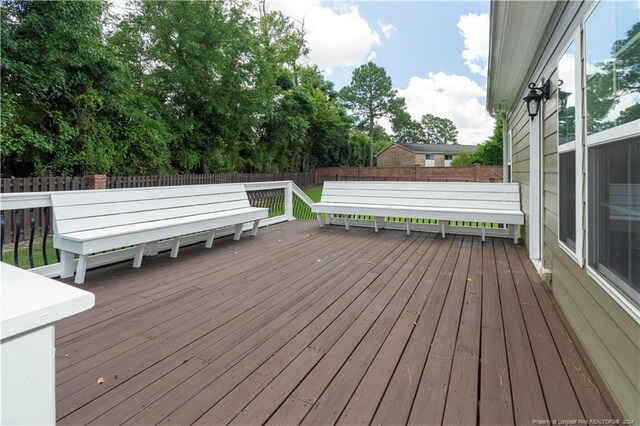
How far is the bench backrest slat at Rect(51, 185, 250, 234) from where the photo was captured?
307 cm

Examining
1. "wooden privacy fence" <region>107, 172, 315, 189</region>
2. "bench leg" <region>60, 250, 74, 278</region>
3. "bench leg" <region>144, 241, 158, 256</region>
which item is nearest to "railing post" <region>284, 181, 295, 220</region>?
"bench leg" <region>144, 241, 158, 256</region>

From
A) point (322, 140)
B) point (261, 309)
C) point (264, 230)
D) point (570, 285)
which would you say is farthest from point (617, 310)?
point (322, 140)

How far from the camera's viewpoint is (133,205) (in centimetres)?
364

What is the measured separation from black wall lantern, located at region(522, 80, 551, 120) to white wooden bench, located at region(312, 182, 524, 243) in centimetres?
146

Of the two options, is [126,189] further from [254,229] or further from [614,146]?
[614,146]

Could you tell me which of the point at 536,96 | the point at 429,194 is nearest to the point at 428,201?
the point at 429,194

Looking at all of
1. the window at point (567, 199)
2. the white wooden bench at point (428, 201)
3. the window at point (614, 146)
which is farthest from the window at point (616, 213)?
the white wooden bench at point (428, 201)

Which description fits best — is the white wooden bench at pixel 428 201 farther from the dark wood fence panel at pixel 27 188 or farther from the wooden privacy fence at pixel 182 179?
the dark wood fence panel at pixel 27 188

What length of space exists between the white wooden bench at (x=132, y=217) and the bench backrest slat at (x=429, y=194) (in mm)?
2002

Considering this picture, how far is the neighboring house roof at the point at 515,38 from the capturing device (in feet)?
8.97

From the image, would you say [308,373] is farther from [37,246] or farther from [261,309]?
[37,246]

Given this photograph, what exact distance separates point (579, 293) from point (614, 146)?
97 centimetres

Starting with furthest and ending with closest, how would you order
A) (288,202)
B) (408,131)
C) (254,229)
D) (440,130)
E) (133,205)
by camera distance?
(440,130) → (408,131) → (288,202) → (254,229) → (133,205)

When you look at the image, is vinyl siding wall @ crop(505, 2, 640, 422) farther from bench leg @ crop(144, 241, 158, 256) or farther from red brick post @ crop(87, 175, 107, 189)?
red brick post @ crop(87, 175, 107, 189)
